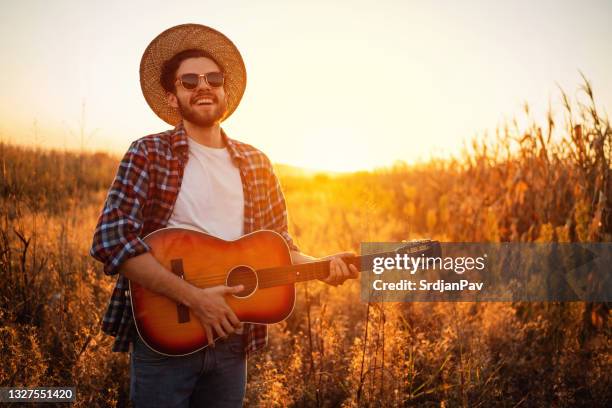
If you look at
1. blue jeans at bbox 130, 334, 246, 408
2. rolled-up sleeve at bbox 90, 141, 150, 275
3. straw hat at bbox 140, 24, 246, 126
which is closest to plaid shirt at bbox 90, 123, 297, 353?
rolled-up sleeve at bbox 90, 141, 150, 275

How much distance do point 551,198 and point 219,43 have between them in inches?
168

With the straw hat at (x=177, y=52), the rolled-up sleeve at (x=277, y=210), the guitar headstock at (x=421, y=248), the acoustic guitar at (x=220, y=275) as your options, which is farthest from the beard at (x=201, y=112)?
the guitar headstock at (x=421, y=248)

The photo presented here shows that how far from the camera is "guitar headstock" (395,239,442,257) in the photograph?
83.7 inches

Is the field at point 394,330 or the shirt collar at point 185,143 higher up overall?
the shirt collar at point 185,143

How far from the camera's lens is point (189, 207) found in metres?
1.93

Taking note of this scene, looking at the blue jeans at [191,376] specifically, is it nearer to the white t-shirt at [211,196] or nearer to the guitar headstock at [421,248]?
the white t-shirt at [211,196]

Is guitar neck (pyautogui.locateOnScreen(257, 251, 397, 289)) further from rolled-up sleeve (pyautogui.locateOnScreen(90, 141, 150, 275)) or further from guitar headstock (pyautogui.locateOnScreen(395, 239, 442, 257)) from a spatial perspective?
rolled-up sleeve (pyautogui.locateOnScreen(90, 141, 150, 275))

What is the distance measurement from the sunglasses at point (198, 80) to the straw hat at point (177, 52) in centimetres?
23

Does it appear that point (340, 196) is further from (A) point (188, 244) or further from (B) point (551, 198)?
A: (A) point (188, 244)

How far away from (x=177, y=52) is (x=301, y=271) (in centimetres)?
140

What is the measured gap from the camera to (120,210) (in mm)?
1703

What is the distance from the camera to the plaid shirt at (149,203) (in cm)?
168

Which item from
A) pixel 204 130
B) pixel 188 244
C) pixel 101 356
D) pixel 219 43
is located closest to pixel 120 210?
pixel 188 244

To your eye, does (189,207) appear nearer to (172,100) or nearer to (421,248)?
(172,100)
